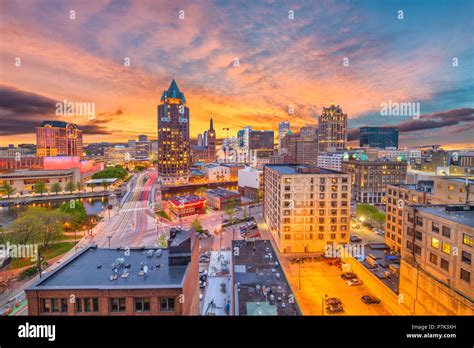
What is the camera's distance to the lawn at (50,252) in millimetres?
16172

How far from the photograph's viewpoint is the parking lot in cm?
1291

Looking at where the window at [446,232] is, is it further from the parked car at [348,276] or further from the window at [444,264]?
the parked car at [348,276]

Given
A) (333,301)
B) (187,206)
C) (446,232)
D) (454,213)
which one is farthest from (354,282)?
(187,206)

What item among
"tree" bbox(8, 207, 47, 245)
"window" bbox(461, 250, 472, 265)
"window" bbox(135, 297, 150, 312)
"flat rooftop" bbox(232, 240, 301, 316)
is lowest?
"flat rooftop" bbox(232, 240, 301, 316)

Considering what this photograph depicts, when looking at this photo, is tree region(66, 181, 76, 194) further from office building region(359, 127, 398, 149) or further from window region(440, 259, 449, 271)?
office building region(359, 127, 398, 149)

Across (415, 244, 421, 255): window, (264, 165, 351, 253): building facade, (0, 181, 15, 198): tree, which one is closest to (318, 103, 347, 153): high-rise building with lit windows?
(264, 165, 351, 253): building facade

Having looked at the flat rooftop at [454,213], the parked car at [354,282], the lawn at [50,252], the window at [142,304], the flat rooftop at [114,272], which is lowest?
the parked car at [354,282]

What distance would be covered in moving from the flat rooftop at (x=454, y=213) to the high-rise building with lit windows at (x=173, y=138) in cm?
4879

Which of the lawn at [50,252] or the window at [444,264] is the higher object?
the window at [444,264]

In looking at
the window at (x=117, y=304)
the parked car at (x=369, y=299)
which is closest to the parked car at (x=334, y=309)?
the parked car at (x=369, y=299)

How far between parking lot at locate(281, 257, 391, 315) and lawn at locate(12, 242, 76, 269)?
17503 mm
